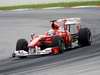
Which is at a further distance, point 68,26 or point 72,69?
point 68,26

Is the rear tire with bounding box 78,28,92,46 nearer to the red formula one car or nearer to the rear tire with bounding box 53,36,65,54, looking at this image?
the red formula one car

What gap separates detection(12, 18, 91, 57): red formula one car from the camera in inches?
650

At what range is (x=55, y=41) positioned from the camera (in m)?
16.7

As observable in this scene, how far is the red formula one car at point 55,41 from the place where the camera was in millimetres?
16516

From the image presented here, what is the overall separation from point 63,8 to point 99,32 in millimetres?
16853

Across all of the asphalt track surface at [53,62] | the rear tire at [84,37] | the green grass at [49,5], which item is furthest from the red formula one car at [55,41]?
the green grass at [49,5]

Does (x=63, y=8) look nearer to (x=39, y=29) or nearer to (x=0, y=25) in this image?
(x=0, y=25)

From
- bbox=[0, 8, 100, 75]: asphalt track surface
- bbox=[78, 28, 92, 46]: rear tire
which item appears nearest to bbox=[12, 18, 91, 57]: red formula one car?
bbox=[78, 28, 92, 46]: rear tire

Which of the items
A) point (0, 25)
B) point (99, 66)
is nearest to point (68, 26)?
point (99, 66)

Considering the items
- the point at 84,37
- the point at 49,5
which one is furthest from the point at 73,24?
the point at 49,5

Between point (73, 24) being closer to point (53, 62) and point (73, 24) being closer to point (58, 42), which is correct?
point (58, 42)

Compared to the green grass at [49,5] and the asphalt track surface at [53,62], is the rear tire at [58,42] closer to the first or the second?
the asphalt track surface at [53,62]

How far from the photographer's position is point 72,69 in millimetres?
13594

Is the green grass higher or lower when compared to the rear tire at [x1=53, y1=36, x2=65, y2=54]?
lower
